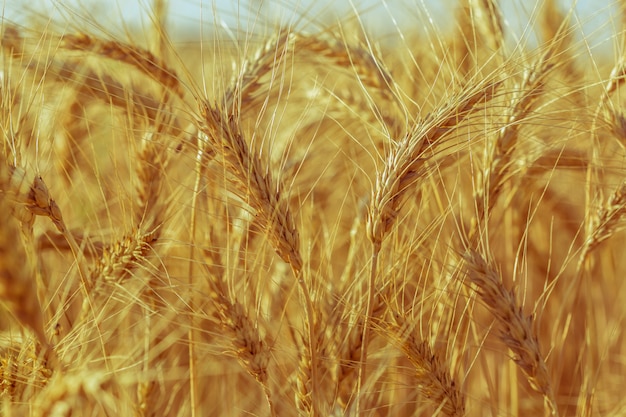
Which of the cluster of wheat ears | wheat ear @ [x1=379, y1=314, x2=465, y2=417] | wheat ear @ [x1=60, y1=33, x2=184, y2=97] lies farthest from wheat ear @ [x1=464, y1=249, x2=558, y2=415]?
wheat ear @ [x1=60, y1=33, x2=184, y2=97]

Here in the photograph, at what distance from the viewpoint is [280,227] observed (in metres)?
0.96

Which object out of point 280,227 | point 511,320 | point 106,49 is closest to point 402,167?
point 280,227

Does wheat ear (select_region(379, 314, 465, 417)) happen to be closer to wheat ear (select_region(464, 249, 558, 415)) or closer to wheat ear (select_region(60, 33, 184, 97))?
wheat ear (select_region(464, 249, 558, 415))

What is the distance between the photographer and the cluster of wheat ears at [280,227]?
977 mm

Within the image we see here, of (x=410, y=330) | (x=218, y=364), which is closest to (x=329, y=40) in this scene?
(x=410, y=330)

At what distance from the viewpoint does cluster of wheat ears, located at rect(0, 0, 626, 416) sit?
977 mm

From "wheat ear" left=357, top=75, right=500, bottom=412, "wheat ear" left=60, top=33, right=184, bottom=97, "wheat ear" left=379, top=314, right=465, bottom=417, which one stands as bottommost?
"wheat ear" left=379, top=314, right=465, bottom=417

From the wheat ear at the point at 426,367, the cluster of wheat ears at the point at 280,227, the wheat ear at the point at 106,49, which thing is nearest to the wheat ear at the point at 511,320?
the cluster of wheat ears at the point at 280,227

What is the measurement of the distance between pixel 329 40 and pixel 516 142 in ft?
1.60

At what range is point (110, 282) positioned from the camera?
1.07 metres

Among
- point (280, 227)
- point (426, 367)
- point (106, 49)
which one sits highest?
point (106, 49)

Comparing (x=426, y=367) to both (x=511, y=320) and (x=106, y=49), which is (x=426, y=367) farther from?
(x=106, y=49)

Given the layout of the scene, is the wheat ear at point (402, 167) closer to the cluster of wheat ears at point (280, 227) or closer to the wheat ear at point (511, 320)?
the cluster of wheat ears at point (280, 227)

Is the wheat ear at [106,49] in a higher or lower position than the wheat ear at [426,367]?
higher
